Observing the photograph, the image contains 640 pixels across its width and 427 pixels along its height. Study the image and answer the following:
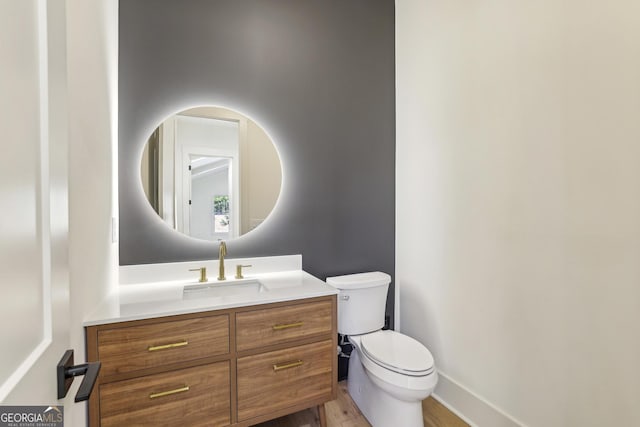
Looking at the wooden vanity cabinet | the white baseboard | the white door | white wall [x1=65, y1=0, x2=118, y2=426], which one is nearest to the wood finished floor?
the white baseboard

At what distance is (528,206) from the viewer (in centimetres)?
145

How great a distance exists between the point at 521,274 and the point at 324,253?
1161mm

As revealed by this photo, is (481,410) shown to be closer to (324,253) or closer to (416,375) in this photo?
(416,375)

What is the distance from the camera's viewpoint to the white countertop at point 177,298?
3.89ft

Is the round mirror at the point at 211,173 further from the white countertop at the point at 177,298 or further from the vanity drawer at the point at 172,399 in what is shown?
the vanity drawer at the point at 172,399

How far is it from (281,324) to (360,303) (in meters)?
0.64

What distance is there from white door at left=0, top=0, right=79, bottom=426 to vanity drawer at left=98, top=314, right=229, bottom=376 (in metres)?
0.54

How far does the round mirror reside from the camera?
175 cm

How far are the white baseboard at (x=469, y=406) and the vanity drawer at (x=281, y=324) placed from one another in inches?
37.4

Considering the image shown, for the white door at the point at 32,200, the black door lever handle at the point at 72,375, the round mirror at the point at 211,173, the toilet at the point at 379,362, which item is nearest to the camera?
the white door at the point at 32,200

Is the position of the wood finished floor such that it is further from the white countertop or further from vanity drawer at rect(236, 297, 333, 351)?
the white countertop

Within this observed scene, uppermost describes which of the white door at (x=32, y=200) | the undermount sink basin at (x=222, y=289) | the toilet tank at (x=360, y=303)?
the white door at (x=32, y=200)

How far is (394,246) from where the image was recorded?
2.34 m

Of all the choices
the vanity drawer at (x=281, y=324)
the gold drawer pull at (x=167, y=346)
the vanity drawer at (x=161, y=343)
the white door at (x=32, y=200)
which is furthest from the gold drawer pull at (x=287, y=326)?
the white door at (x=32, y=200)
